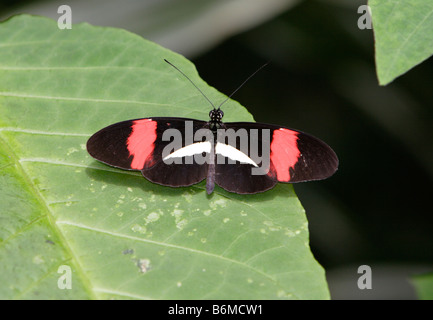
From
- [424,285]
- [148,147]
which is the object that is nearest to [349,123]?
[424,285]

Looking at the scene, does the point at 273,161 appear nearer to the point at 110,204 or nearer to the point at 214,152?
the point at 214,152

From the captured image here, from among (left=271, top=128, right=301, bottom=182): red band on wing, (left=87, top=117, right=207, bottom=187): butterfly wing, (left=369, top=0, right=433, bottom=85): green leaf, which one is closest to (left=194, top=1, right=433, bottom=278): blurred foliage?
(left=271, top=128, right=301, bottom=182): red band on wing

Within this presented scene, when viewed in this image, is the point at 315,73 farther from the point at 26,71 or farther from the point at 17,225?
the point at 17,225

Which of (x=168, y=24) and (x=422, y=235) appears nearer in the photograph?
(x=168, y=24)

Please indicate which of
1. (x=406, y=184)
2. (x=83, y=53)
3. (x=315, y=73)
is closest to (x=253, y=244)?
(x=83, y=53)

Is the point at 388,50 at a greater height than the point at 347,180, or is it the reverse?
the point at 388,50
